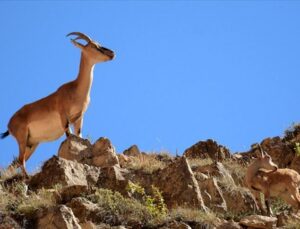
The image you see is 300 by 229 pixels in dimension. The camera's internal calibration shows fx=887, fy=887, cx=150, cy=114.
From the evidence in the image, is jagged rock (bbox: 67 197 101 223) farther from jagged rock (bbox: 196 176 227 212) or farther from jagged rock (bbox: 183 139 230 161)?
jagged rock (bbox: 183 139 230 161)

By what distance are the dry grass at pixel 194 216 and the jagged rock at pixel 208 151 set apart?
4046 mm

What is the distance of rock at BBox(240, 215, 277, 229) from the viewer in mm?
13344

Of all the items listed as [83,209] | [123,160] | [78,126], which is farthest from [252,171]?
[78,126]

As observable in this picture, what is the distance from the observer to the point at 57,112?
19.0 m

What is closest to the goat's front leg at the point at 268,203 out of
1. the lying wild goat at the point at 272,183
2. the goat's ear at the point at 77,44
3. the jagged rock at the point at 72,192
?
the lying wild goat at the point at 272,183

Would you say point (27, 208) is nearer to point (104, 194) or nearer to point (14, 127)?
point (104, 194)

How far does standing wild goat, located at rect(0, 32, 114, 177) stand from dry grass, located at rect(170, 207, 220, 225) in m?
5.17

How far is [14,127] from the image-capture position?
19.3 metres

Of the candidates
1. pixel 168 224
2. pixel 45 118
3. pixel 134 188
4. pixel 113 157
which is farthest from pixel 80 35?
pixel 168 224

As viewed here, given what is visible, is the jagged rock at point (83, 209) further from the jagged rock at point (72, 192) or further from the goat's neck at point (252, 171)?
the goat's neck at point (252, 171)

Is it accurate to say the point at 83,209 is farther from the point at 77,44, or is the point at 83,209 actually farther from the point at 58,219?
the point at 77,44

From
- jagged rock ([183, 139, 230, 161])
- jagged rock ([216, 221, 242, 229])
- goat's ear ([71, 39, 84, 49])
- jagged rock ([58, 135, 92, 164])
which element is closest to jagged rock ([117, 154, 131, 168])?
jagged rock ([58, 135, 92, 164])

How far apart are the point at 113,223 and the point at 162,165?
2.99m

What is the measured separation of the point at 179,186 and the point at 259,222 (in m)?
2.06
